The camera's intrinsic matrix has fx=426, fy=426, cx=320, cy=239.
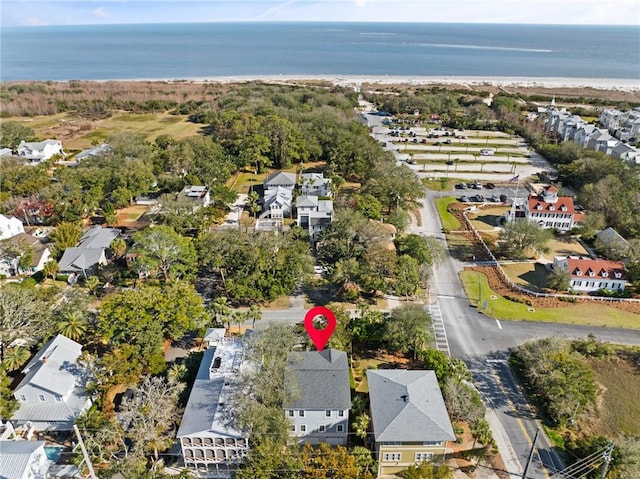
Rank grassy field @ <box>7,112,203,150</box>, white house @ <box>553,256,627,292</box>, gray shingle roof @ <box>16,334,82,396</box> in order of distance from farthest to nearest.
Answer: grassy field @ <box>7,112,203,150</box> → white house @ <box>553,256,627,292</box> → gray shingle roof @ <box>16,334,82,396</box>

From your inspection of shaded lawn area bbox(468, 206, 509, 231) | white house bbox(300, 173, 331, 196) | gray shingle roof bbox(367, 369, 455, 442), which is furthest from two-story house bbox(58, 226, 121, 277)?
shaded lawn area bbox(468, 206, 509, 231)

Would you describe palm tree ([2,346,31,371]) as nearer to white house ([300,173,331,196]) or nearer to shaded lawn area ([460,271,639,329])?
shaded lawn area ([460,271,639,329])


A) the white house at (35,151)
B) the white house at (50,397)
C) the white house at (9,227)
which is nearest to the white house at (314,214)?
the white house at (50,397)

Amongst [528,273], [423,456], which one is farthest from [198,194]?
[423,456]

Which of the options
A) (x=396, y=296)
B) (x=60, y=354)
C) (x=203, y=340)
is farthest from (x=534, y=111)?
(x=60, y=354)

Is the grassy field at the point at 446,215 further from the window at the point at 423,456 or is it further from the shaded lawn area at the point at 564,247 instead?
the window at the point at 423,456

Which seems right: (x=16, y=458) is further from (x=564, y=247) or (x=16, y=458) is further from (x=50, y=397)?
(x=564, y=247)
